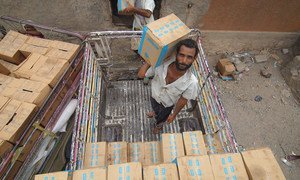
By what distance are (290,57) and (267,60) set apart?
0.69m

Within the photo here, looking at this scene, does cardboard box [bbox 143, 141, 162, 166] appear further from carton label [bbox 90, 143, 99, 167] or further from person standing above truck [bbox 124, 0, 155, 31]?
person standing above truck [bbox 124, 0, 155, 31]

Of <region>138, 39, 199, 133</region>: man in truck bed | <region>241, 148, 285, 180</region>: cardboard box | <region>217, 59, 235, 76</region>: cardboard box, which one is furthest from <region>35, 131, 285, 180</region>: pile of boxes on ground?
<region>217, 59, 235, 76</region>: cardboard box

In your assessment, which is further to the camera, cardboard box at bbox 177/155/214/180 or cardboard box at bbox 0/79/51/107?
cardboard box at bbox 0/79/51/107

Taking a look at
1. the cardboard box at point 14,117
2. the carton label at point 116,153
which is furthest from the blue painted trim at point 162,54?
the cardboard box at point 14,117

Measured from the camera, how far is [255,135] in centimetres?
456

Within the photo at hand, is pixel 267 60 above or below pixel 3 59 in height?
above

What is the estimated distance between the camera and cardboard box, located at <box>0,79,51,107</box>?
3.08 meters

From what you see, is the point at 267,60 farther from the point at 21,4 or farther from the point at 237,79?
the point at 21,4

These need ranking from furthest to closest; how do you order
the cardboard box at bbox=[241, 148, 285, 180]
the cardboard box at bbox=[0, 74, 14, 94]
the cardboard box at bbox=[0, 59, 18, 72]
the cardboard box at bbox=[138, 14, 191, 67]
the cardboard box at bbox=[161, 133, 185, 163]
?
the cardboard box at bbox=[0, 59, 18, 72] < the cardboard box at bbox=[0, 74, 14, 94] < the cardboard box at bbox=[161, 133, 185, 163] < the cardboard box at bbox=[138, 14, 191, 67] < the cardboard box at bbox=[241, 148, 285, 180]

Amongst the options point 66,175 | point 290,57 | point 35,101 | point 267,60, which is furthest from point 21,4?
point 290,57

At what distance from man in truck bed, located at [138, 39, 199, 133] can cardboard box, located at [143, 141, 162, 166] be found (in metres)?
0.63

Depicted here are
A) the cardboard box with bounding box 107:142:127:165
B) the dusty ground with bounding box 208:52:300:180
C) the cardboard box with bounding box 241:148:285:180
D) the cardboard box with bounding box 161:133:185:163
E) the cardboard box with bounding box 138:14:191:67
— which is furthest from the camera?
the dusty ground with bounding box 208:52:300:180

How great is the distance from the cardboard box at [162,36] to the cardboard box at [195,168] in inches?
47.3

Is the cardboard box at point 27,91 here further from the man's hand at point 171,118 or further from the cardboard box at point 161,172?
the cardboard box at point 161,172
